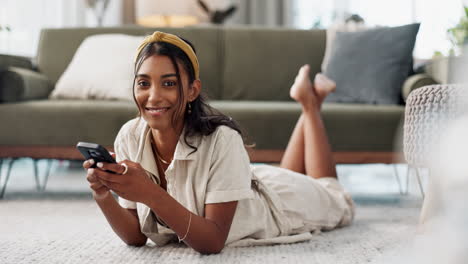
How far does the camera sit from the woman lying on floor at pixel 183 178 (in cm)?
109

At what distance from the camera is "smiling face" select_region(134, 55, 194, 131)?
1129 millimetres

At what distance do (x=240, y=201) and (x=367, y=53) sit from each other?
1.47 m

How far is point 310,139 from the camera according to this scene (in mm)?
1734

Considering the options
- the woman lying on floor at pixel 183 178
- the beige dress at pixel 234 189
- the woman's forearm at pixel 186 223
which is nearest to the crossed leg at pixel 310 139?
the beige dress at pixel 234 189

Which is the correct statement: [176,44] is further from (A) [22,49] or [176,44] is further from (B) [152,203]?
(A) [22,49]

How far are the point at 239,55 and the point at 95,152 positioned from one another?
187 cm

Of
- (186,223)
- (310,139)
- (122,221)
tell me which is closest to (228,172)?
(186,223)

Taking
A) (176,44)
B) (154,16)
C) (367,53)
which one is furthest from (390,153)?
(154,16)

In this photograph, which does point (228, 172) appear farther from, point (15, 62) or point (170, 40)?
point (15, 62)

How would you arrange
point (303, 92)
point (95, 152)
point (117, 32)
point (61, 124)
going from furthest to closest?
1. point (117, 32)
2. point (61, 124)
3. point (303, 92)
4. point (95, 152)

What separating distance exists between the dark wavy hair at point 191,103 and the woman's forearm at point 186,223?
16 cm

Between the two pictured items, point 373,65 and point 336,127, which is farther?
point 373,65

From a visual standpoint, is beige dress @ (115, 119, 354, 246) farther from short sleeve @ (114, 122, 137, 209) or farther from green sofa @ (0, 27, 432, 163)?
green sofa @ (0, 27, 432, 163)

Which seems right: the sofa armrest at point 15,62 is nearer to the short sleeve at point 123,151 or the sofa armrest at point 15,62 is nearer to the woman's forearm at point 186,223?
the short sleeve at point 123,151
